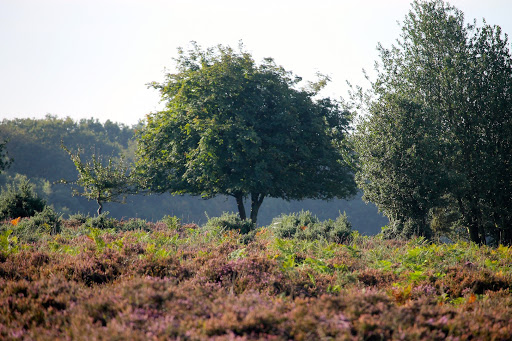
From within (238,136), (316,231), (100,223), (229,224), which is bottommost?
(316,231)

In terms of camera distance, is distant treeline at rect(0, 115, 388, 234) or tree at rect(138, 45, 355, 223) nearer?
tree at rect(138, 45, 355, 223)

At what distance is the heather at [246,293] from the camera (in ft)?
12.2

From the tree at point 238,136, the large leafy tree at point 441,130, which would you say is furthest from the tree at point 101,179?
the large leafy tree at point 441,130

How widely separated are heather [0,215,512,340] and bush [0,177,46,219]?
723cm

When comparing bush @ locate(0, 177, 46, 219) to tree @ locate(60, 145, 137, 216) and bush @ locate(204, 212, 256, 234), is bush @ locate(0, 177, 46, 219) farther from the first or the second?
bush @ locate(204, 212, 256, 234)

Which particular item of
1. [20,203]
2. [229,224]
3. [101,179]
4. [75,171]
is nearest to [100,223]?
[229,224]

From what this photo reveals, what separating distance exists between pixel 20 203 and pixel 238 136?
10.0m

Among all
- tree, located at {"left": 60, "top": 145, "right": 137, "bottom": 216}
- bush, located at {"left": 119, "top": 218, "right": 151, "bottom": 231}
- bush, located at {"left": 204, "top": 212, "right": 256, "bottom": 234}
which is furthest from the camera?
tree, located at {"left": 60, "top": 145, "right": 137, "bottom": 216}

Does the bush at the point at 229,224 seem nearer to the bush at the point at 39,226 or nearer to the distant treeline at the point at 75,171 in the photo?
the bush at the point at 39,226

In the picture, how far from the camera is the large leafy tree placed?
15422 mm

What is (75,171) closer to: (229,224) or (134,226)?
(134,226)

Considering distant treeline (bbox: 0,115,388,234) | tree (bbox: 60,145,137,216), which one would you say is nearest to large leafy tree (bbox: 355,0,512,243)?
tree (bbox: 60,145,137,216)

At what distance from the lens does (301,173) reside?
22125mm

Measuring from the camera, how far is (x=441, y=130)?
16.7 m
